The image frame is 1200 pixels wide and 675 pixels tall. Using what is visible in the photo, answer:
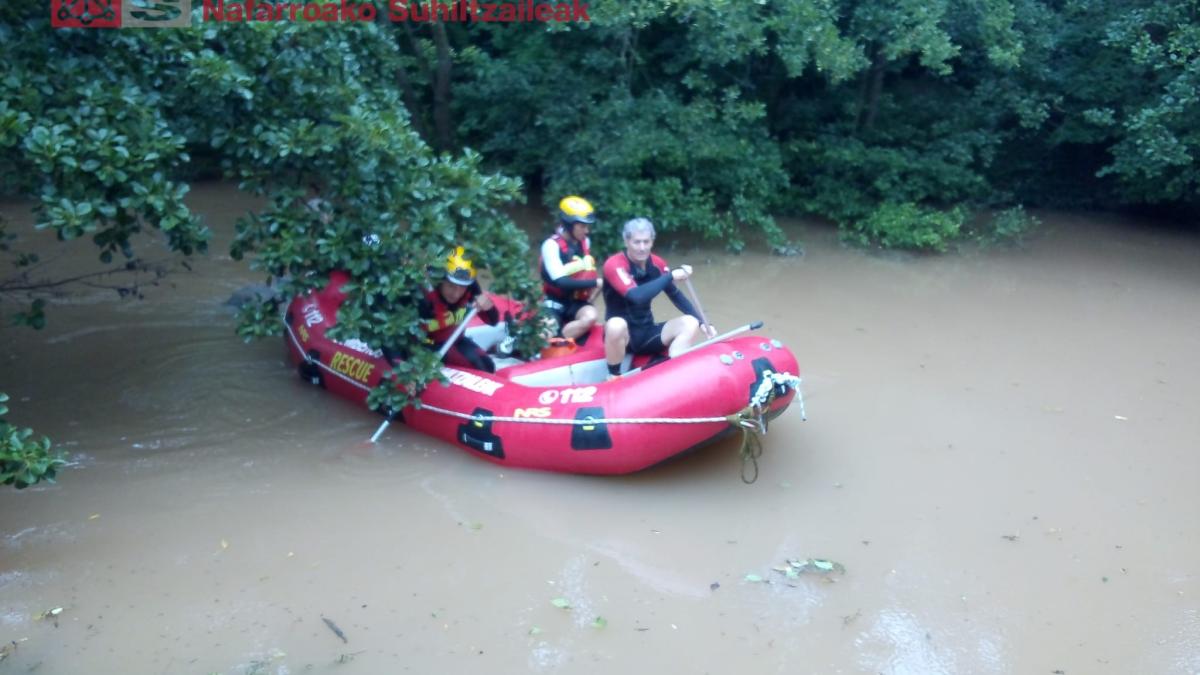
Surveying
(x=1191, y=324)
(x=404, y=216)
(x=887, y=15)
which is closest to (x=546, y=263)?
(x=404, y=216)

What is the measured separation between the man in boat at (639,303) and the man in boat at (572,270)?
1.79 ft

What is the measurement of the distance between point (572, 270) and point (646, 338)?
30.9 inches

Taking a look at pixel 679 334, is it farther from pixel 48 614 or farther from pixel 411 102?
pixel 411 102

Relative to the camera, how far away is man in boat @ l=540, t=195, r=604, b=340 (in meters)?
6.45

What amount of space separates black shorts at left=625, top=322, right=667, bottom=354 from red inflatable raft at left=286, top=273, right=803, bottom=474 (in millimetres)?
128

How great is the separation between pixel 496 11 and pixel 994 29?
4.48 m

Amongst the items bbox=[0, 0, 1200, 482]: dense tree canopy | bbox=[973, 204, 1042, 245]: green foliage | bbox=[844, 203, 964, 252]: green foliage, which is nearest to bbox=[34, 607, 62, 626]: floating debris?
bbox=[0, 0, 1200, 482]: dense tree canopy

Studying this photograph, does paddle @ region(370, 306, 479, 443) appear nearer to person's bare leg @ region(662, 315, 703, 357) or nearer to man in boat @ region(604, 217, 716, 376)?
man in boat @ region(604, 217, 716, 376)

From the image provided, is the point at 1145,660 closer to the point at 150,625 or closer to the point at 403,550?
the point at 403,550

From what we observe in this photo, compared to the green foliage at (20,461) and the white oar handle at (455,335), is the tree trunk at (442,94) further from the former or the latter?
the green foliage at (20,461)

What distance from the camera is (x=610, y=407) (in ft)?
17.4

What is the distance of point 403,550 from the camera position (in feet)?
15.9

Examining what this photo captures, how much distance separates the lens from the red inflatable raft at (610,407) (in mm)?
5191

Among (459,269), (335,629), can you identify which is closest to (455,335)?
(459,269)
